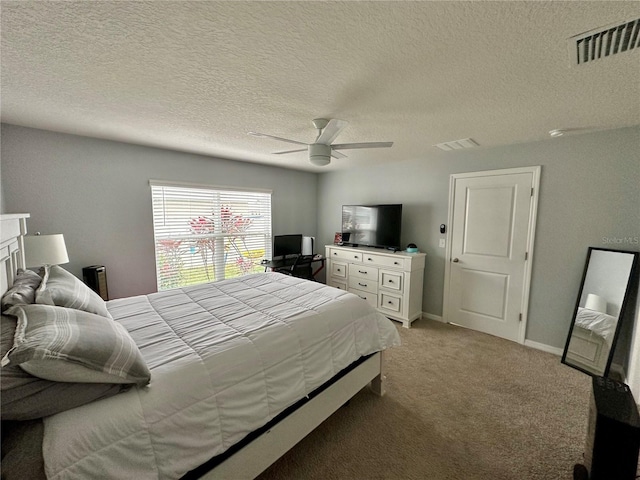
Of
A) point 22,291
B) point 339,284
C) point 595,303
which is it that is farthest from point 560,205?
point 22,291

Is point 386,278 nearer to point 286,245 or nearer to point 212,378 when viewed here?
point 286,245

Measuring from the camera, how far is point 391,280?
11.7 feet

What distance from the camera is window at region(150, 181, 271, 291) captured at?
11.0ft

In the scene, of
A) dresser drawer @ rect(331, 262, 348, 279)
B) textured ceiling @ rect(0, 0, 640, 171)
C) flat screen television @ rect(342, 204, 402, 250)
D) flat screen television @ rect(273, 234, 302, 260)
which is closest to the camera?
textured ceiling @ rect(0, 0, 640, 171)

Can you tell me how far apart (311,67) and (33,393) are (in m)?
1.84

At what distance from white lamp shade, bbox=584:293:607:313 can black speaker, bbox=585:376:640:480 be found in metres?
1.49

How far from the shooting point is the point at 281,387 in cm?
140

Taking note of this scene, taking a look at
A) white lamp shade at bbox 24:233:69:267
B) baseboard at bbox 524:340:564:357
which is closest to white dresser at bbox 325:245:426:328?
baseboard at bbox 524:340:564:357

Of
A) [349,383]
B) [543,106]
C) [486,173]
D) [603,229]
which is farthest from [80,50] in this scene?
[603,229]

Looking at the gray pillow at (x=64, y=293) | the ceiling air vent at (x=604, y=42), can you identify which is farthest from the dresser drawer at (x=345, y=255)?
the gray pillow at (x=64, y=293)

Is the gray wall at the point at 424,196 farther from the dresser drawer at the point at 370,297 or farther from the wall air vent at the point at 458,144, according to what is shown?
the dresser drawer at the point at 370,297

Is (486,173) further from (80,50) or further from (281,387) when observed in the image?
(80,50)

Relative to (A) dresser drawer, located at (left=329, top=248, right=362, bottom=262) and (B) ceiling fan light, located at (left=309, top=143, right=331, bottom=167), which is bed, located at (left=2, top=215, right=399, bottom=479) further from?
(A) dresser drawer, located at (left=329, top=248, right=362, bottom=262)

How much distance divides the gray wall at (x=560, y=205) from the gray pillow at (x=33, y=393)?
11.9ft
